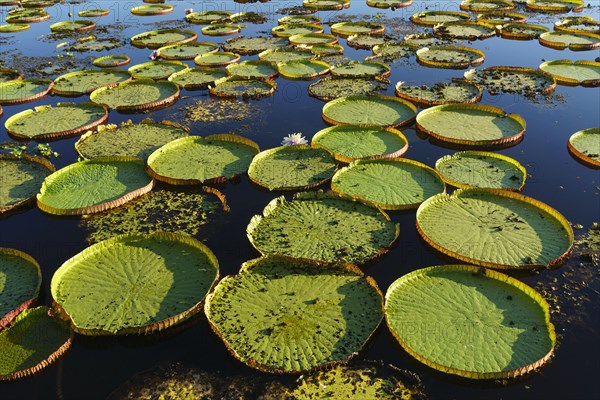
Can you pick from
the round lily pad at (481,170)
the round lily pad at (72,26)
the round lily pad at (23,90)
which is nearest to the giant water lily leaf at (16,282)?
the round lily pad at (481,170)

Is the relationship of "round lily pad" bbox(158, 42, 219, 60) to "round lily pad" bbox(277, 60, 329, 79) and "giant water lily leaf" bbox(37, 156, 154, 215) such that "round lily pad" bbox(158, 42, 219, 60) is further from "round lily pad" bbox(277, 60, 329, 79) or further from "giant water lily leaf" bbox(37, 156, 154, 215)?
"giant water lily leaf" bbox(37, 156, 154, 215)

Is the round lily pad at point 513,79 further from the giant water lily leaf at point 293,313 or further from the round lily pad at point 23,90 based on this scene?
the round lily pad at point 23,90

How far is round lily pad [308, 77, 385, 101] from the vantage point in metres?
7.91

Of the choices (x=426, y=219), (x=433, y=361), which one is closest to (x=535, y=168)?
(x=426, y=219)

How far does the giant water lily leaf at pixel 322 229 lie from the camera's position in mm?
4312

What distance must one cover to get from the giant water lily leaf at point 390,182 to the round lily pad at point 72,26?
34.3ft

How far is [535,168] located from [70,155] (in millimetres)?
5992

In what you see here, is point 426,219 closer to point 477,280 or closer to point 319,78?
point 477,280

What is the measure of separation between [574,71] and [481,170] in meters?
4.76

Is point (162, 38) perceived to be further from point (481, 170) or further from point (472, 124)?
point (481, 170)

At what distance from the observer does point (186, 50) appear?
1056cm

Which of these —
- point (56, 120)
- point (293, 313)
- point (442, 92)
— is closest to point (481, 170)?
point (442, 92)

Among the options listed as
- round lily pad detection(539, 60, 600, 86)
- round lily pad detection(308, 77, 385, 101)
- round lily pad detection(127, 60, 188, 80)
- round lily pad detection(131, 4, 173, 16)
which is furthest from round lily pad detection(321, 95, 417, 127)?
round lily pad detection(131, 4, 173, 16)

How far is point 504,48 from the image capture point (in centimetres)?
1030
